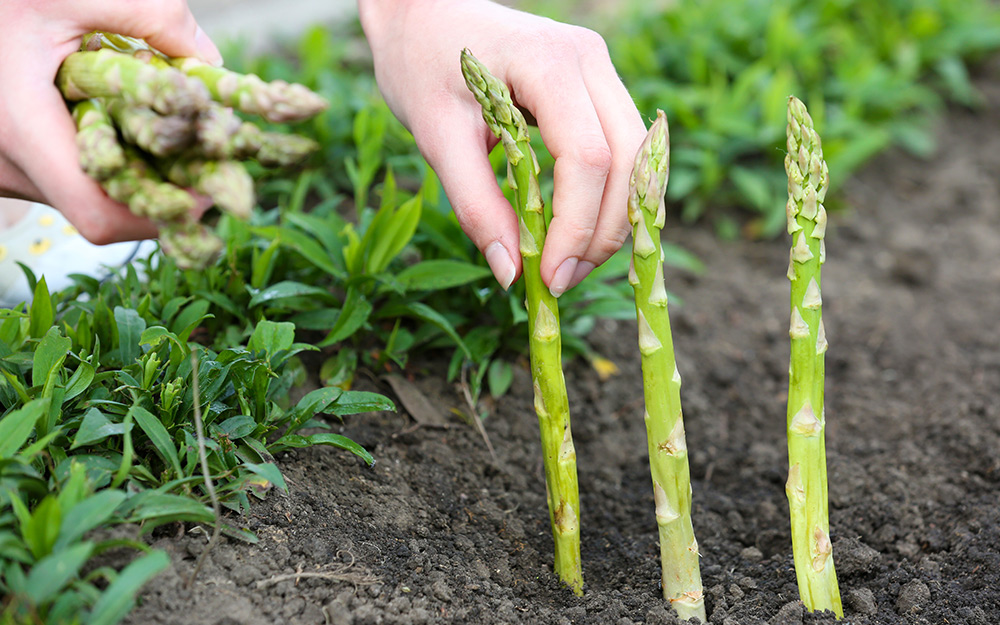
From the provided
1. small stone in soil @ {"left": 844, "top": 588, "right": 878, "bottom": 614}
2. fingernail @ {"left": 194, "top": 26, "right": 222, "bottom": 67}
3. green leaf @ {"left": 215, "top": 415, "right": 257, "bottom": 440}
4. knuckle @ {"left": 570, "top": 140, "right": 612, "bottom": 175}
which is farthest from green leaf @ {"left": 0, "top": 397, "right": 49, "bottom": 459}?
small stone in soil @ {"left": 844, "top": 588, "right": 878, "bottom": 614}

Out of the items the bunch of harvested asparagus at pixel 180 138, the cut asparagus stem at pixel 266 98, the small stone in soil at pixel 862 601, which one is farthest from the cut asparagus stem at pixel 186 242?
the small stone in soil at pixel 862 601

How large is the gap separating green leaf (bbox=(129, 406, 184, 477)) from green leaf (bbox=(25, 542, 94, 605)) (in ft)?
1.17

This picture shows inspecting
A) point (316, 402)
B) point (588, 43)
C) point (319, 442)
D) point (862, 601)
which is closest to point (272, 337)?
point (316, 402)

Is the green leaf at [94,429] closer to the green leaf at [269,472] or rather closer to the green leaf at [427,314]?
the green leaf at [269,472]

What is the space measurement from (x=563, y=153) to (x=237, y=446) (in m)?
1.06

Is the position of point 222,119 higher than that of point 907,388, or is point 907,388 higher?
point 222,119

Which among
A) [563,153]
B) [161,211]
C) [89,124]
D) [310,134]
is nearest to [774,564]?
[563,153]

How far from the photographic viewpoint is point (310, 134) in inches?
146

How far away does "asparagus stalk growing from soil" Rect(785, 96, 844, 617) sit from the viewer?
177cm

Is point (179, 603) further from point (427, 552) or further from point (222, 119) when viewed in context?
point (222, 119)

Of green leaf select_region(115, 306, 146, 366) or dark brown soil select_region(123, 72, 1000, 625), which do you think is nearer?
dark brown soil select_region(123, 72, 1000, 625)

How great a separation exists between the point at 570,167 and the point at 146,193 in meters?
0.88

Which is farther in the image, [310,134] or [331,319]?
[310,134]

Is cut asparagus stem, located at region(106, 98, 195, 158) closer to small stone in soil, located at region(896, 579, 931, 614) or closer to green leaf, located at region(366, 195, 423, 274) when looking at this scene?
green leaf, located at region(366, 195, 423, 274)
